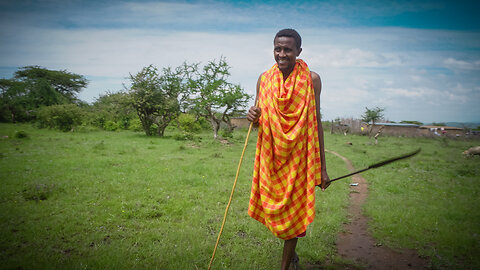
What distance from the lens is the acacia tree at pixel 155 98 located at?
22.3 metres

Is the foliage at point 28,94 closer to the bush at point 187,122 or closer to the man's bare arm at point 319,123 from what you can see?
the bush at point 187,122


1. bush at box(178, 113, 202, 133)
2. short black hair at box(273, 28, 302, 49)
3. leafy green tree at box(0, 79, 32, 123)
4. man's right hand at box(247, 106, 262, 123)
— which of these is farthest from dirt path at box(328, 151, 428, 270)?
Answer: leafy green tree at box(0, 79, 32, 123)

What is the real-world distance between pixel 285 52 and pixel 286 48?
0.15 ft

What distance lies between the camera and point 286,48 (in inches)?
114

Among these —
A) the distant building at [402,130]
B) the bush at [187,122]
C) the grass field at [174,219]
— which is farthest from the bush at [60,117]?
the distant building at [402,130]

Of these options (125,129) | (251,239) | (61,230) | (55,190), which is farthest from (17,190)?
(125,129)

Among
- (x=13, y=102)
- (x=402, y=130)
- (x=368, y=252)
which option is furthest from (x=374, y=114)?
(x=13, y=102)

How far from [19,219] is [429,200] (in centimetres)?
974

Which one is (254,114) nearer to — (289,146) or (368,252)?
(289,146)

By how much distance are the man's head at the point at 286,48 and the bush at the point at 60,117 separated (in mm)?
25683

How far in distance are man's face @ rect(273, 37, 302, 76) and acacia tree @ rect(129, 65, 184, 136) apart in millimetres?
20602

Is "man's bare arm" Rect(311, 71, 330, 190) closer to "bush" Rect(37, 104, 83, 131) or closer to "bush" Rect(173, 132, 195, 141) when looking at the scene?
"bush" Rect(173, 132, 195, 141)

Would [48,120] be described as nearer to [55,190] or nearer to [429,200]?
[55,190]

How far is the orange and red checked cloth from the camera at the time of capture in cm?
284
